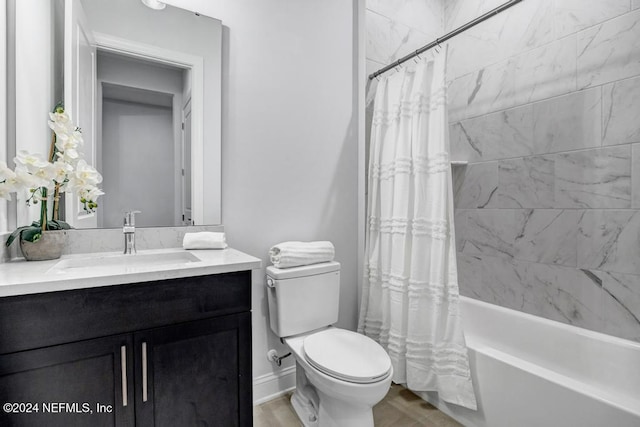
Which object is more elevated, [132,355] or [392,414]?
[132,355]

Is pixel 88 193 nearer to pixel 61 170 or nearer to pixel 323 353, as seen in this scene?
pixel 61 170

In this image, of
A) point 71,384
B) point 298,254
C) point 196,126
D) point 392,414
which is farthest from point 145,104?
point 392,414

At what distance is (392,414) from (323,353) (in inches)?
25.2

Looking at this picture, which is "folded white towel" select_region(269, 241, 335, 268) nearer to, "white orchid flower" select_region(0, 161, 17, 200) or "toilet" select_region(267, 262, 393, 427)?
"toilet" select_region(267, 262, 393, 427)

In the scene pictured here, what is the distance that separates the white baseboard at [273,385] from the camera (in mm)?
1826

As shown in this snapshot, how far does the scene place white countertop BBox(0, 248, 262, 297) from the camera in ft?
2.92

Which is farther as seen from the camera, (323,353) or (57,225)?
(323,353)

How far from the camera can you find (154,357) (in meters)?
1.08


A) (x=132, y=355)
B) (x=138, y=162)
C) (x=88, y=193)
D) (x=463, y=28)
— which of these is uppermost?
(x=463, y=28)

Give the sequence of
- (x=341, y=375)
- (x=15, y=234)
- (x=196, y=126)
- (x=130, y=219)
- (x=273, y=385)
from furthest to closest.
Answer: (x=273, y=385) < (x=196, y=126) < (x=130, y=219) < (x=341, y=375) < (x=15, y=234)

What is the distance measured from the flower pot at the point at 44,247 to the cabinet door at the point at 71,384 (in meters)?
0.46

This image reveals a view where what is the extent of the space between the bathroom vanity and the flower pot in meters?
0.07

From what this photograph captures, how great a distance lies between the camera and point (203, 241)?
4.94ft

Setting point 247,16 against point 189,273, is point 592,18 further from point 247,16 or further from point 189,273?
point 189,273
